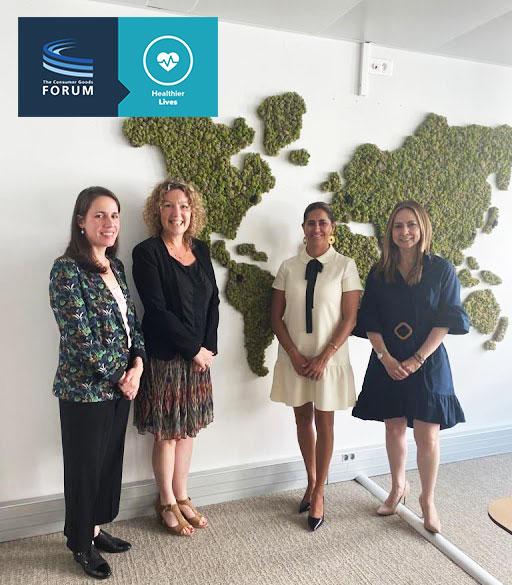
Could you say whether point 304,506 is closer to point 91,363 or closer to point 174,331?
point 174,331

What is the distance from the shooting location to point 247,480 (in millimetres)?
2891

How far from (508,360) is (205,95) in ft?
8.40

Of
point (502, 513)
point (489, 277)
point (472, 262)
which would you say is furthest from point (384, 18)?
point (502, 513)

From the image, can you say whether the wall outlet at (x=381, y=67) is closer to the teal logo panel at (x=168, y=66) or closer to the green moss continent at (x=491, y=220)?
the teal logo panel at (x=168, y=66)

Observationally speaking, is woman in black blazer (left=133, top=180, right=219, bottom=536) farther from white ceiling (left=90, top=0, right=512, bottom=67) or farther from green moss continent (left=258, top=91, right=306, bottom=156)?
white ceiling (left=90, top=0, right=512, bottom=67)

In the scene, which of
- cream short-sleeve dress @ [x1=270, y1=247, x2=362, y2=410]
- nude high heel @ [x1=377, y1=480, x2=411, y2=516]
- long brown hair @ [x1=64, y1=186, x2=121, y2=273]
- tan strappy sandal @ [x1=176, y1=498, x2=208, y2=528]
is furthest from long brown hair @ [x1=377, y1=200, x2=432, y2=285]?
tan strappy sandal @ [x1=176, y1=498, x2=208, y2=528]

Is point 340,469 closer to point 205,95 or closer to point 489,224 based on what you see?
point 489,224

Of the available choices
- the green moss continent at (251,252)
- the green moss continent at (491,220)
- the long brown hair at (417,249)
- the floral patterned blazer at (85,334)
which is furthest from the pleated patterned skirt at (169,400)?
the green moss continent at (491,220)

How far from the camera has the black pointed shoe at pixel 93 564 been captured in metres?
2.20

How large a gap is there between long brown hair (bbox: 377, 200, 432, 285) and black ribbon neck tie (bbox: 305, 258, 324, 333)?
1.01 ft

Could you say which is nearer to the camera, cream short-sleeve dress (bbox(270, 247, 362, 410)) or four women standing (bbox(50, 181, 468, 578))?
four women standing (bbox(50, 181, 468, 578))

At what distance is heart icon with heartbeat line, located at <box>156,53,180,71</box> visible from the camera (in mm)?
2580

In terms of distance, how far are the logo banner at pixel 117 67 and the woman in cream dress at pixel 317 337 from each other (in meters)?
0.85

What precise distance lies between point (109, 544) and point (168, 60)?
226cm
